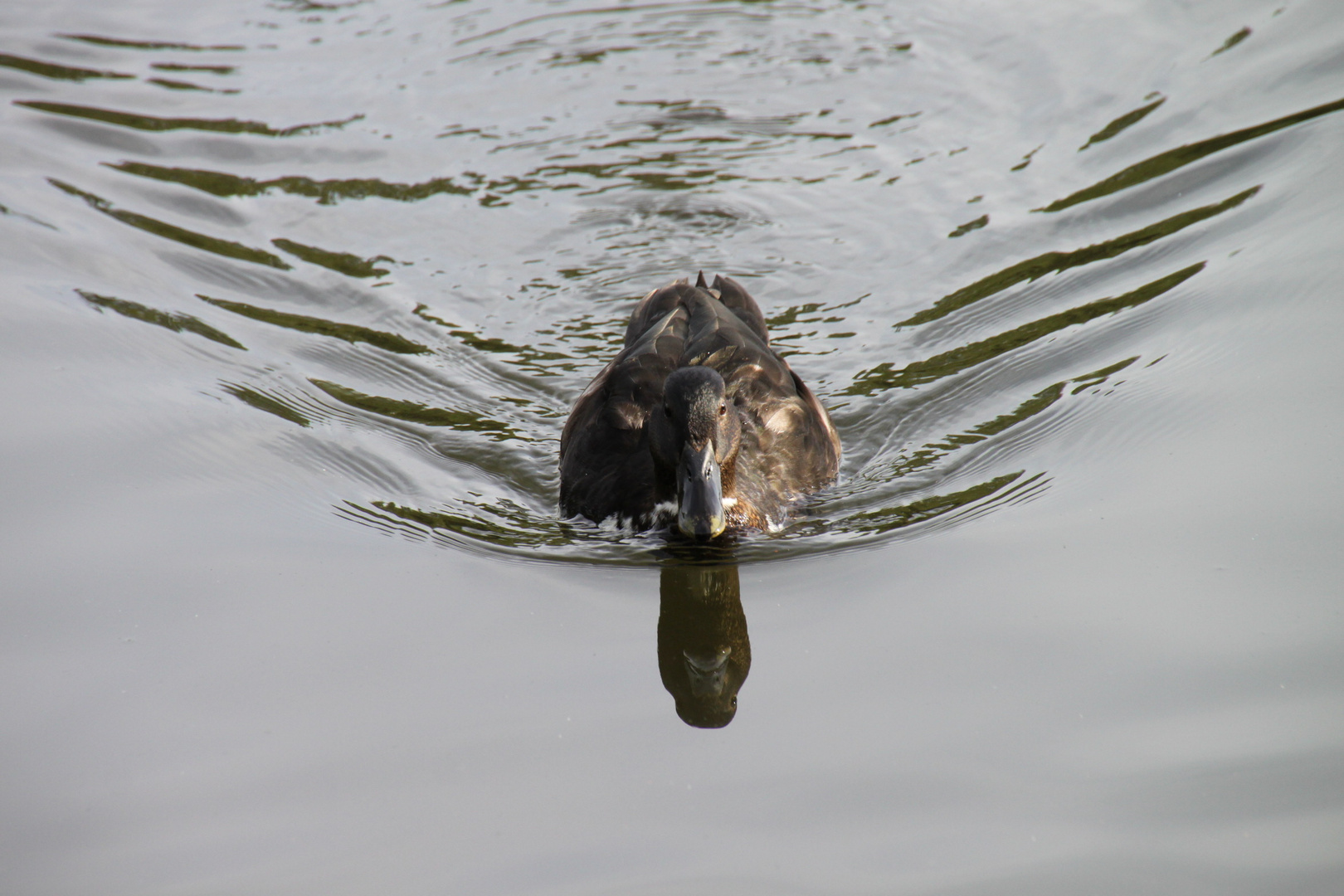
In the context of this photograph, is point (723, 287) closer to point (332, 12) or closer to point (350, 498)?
point (350, 498)

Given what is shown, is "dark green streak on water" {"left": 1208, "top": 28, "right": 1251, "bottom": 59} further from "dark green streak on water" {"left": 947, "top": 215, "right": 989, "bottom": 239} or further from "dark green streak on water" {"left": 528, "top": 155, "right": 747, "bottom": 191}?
"dark green streak on water" {"left": 528, "top": 155, "right": 747, "bottom": 191}

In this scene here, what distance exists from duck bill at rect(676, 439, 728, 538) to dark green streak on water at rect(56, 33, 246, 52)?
30.8ft

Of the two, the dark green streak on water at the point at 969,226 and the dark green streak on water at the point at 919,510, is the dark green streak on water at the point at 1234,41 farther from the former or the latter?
the dark green streak on water at the point at 919,510

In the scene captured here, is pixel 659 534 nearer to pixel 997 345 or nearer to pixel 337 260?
pixel 997 345

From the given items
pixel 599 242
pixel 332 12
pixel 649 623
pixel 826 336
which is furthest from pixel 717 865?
pixel 332 12

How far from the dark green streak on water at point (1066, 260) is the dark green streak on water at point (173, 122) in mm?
5925

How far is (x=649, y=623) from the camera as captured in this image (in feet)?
18.7

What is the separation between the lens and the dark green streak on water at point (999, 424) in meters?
7.24

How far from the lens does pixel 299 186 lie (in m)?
10.8

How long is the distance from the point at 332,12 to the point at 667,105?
418 cm

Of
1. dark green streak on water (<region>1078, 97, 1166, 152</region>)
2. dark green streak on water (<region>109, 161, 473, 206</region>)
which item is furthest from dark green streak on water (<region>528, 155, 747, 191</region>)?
dark green streak on water (<region>1078, 97, 1166, 152</region>)

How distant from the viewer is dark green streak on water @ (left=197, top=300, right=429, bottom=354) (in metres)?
8.70

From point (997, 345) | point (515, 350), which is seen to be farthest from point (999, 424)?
point (515, 350)

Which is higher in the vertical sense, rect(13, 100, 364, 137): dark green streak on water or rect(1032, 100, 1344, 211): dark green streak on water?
rect(13, 100, 364, 137): dark green streak on water
